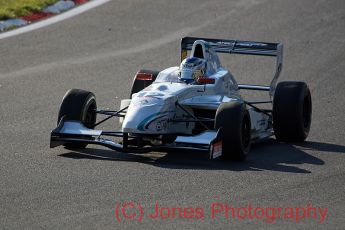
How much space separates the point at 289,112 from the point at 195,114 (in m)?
1.21

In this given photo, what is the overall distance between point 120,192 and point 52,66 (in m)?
8.27

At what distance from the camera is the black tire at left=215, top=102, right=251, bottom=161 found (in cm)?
1103

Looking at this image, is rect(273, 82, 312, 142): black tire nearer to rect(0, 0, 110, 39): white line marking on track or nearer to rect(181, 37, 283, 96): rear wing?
rect(181, 37, 283, 96): rear wing

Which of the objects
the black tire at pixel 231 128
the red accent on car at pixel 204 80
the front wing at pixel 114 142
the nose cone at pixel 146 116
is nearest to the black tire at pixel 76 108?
the front wing at pixel 114 142

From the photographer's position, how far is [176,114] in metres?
11.7

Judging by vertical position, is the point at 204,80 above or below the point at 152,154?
above

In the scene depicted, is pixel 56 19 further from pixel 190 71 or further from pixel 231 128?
pixel 231 128

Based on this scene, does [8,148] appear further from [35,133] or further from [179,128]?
[179,128]

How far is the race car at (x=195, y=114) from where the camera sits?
11.1 meters

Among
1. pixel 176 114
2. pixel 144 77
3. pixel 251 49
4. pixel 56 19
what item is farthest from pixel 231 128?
pixel 56 19

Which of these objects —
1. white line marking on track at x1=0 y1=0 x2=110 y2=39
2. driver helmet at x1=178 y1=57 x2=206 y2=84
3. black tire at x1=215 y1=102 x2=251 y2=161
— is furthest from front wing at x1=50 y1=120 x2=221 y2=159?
white line marking on track at x1=0 y1=0 x2=110 y2=39

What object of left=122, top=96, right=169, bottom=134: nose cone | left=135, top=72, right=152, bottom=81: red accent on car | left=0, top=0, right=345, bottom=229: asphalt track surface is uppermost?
left=135, top=72, right=152, bottom=81: red accent on car

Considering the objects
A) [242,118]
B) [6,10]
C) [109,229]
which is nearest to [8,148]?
[242,118]

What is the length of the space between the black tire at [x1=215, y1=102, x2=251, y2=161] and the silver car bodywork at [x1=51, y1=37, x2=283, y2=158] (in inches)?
5.2
